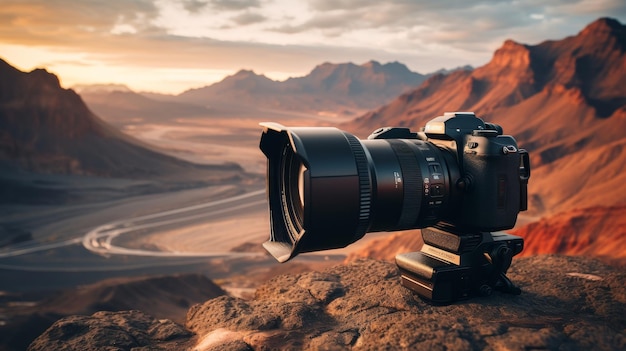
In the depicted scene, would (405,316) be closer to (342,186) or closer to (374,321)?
(374,321)

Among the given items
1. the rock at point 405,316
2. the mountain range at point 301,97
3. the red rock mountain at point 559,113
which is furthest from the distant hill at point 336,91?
the rock at point 405,316

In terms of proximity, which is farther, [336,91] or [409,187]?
[336,91]

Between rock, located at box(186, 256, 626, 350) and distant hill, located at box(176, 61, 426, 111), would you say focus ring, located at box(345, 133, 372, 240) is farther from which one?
distant hill, located at box(176, 61, 426, 111)

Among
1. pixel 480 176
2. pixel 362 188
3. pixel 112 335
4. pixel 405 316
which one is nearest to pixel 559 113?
pixel 480 176

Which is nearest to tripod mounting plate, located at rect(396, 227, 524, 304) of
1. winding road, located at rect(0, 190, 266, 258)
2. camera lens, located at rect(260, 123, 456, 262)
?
camera lens, located at rect(260, 123, 456, 262)

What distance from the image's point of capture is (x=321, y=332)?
3457mm

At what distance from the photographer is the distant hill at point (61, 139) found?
4397cm

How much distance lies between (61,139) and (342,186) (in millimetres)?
51577

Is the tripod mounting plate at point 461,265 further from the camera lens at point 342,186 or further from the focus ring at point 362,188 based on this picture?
the focus ring at point 362,188

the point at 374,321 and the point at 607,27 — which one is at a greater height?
the point at 607,27

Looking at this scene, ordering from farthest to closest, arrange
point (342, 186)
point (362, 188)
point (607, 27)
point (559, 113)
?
A: point (607, 27)
point (559, 113)
point (362, 188)
point (342, 186)

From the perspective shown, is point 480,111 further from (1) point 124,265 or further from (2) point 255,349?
(2) point 255,349

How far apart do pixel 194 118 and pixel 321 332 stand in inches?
5493

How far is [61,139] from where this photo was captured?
47.4m
